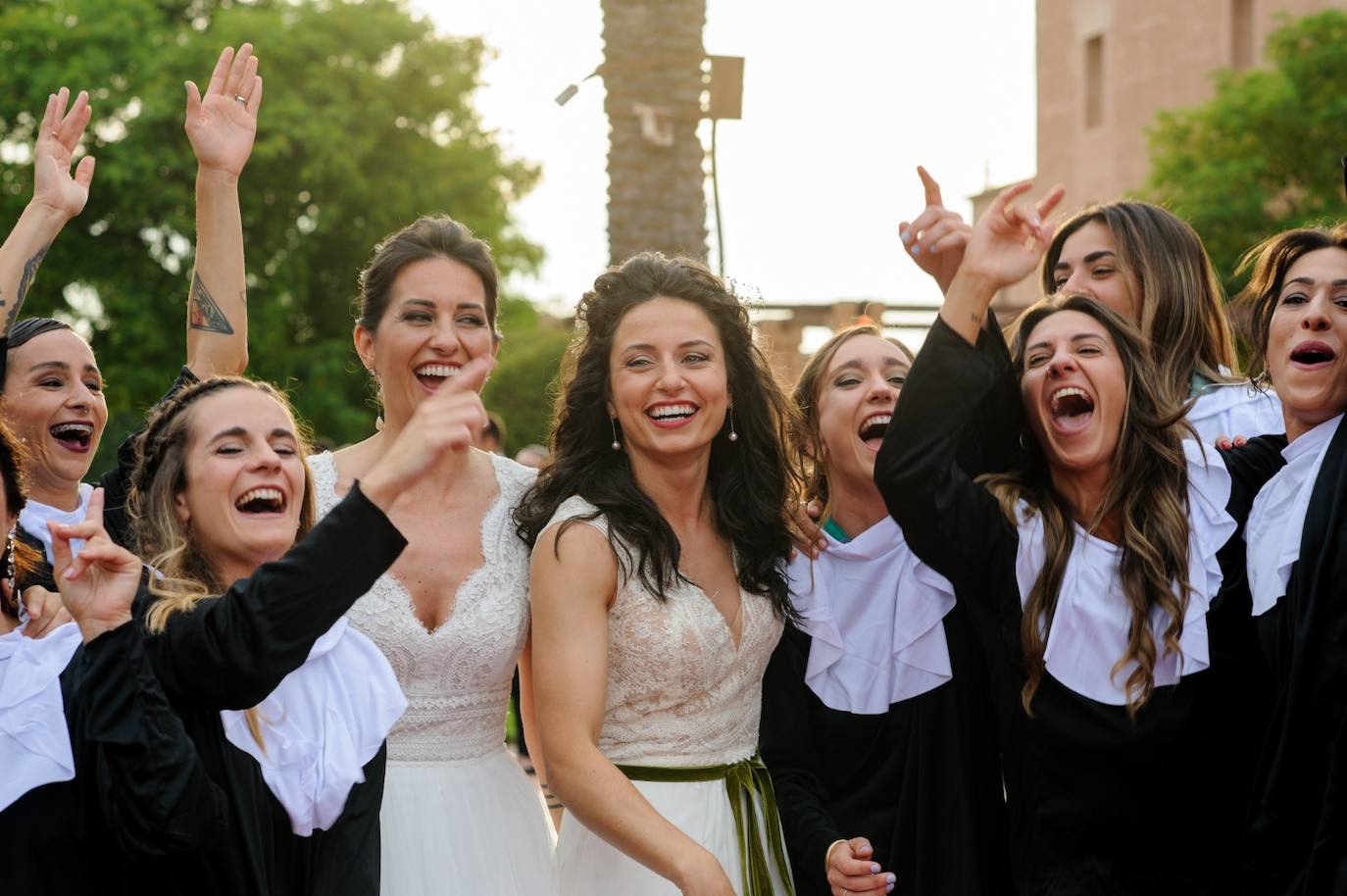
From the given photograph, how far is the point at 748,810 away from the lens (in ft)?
13.6

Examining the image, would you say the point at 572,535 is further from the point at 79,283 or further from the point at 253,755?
the point at 79,283

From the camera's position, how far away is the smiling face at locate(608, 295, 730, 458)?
4191mm

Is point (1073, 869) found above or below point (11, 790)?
below

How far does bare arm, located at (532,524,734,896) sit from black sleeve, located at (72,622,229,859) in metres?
0.98

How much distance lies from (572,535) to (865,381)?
1.03 metres

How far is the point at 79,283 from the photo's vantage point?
27.2 m

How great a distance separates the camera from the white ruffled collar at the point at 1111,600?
376cm

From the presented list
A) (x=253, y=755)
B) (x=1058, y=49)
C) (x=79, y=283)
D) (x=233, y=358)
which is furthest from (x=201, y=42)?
(x=253, y=755)

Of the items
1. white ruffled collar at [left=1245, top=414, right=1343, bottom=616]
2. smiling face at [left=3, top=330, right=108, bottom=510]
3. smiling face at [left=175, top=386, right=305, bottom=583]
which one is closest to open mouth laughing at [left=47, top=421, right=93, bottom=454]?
smiling face at [left=3, top=330, right=108, bottom=510]

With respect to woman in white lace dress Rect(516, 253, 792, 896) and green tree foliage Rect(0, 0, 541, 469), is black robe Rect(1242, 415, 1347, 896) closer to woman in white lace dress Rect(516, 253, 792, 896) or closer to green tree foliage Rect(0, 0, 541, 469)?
woman in white lace dress Rect(516, 253, 792, 896)

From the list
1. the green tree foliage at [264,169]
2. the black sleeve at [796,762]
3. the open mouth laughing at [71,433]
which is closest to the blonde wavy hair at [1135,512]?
the black sleeve at [796,762]

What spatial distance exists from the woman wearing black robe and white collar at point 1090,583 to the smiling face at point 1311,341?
240 millimetres

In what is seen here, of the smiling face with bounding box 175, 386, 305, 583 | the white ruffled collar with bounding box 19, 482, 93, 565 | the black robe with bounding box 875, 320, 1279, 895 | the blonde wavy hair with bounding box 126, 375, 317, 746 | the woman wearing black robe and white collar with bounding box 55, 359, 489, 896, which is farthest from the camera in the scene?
the white ruffled collar with bounding box 19, 482, 93, 565

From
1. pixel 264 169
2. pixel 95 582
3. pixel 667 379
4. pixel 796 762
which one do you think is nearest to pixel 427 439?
pixel 95 582
